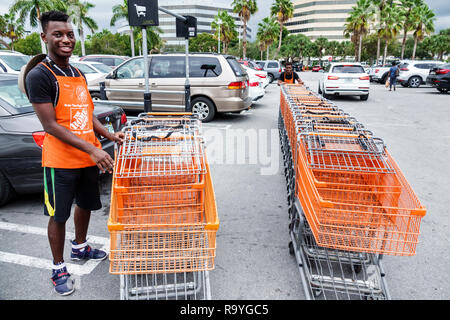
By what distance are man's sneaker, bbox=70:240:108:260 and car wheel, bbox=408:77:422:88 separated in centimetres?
2289

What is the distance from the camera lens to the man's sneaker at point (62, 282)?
2.52 metres

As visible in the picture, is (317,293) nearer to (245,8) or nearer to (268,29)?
(245,8)

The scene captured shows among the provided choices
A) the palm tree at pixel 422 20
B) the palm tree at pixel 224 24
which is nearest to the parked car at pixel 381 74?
the palm tree at pixel 422 20

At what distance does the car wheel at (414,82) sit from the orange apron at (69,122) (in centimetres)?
2295

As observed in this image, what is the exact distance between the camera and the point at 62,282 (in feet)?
8.34

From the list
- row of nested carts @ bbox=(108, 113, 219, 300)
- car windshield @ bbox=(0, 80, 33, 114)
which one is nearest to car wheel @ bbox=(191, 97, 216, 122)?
car windshield @ bbox=(0, 80, 33, 114)

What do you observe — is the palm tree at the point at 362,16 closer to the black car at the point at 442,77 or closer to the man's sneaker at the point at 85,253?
the black car at the point at 442,77

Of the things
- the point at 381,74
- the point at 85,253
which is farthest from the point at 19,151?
the point at 381,74

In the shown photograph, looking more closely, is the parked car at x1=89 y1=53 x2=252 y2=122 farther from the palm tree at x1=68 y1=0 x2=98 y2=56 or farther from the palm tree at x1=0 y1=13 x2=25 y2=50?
the palm tree at x1=0 y1=13 x2=25 y2=50

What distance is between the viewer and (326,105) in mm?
5016

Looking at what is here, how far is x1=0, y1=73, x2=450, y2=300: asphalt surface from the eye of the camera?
2.64 m

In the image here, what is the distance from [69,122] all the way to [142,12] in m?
4.07
